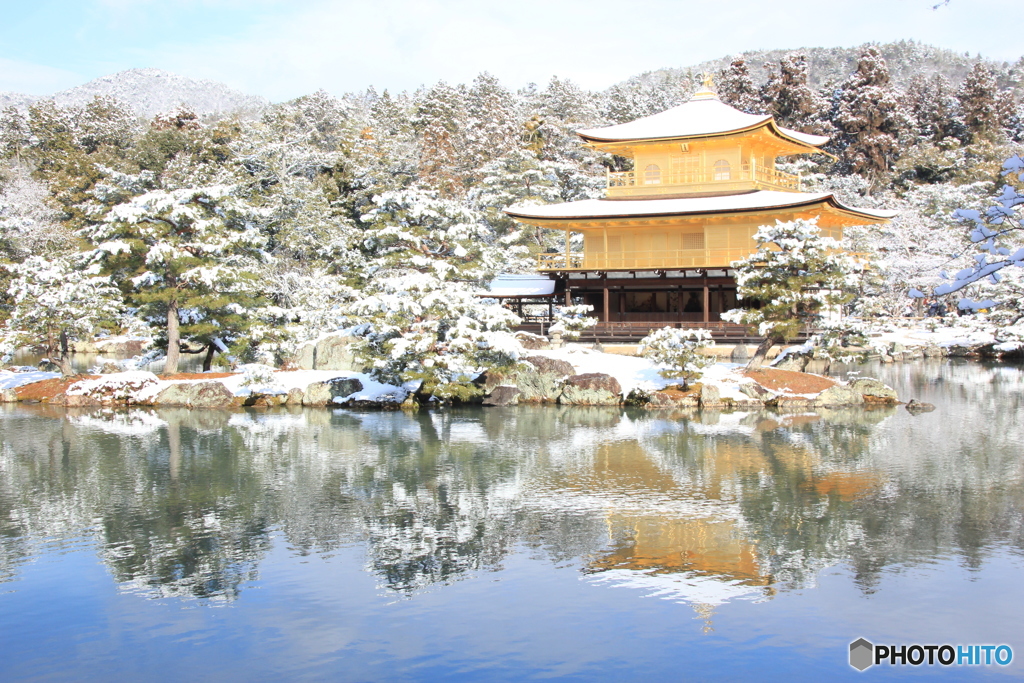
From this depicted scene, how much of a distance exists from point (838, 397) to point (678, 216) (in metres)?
9.80

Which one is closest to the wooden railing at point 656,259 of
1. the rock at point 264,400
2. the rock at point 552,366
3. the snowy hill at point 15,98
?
the rock at point 552,366

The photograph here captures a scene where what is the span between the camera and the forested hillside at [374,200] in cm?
2478

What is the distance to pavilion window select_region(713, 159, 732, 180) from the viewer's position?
33.1 m

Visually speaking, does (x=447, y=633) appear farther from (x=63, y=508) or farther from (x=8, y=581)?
(x=63, y=508)

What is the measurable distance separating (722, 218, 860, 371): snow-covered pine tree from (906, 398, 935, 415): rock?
11.2 ft

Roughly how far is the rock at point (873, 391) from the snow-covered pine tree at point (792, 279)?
2.19 m

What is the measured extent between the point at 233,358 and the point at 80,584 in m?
20.3

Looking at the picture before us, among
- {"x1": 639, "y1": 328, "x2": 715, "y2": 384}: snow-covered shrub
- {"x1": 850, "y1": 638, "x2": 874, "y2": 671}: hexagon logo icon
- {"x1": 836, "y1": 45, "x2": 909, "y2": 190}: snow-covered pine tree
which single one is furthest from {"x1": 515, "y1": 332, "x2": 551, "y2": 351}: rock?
{"x1": 836, "y1": 45, "x2": 909, "y2": 190}: snow-covered pine tree

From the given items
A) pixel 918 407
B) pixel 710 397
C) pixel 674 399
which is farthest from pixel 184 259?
pixel 918 407

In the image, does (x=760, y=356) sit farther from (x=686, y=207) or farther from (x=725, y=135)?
(x=725, y=135)

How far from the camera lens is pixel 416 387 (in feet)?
80.0

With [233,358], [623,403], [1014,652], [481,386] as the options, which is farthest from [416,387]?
[1014,652]

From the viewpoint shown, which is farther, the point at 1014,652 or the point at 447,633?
the point at 447,633

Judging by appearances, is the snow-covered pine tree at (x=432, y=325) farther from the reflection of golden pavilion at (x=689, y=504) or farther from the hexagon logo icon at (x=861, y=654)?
the hexagon logo icon at (x=861, y=654)
